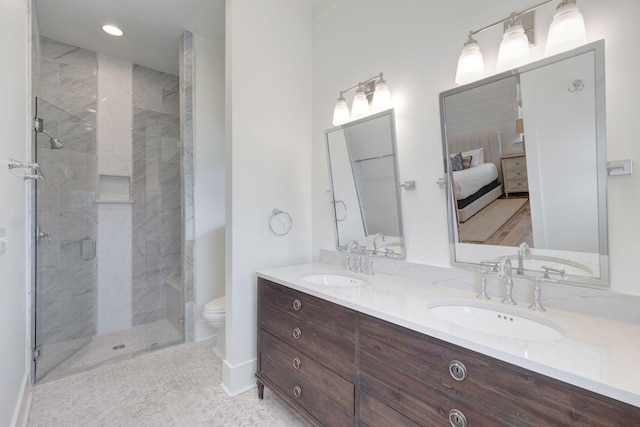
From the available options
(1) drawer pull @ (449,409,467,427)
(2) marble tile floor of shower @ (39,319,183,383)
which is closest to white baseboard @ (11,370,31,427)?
(2) marble tile floor of shower @ (39,319,183,383)

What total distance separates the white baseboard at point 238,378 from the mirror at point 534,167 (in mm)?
1533

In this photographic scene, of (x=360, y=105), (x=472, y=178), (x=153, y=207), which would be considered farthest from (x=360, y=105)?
(x=153, y=207)

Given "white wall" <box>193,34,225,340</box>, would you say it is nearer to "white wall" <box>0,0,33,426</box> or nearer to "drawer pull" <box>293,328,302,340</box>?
"white wall" <box>0,0,33,426</box>

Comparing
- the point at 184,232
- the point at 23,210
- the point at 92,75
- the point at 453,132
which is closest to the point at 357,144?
the point at 453,132

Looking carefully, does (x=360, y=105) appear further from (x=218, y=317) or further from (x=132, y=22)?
(x=132, y=22)

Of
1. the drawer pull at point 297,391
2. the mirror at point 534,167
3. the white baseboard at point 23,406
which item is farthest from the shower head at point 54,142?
the mirror at point 534,167

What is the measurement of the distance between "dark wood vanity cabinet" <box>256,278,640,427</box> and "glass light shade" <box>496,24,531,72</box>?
1192 millimetres

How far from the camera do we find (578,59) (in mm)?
1110

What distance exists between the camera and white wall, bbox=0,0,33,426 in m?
1.31

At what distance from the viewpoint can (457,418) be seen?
925mm

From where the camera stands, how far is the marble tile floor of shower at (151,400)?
1.64 metres

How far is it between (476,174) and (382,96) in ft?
2.40

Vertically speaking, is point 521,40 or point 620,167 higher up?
point 521,40

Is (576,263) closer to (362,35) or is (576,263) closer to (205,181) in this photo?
(362,35)
